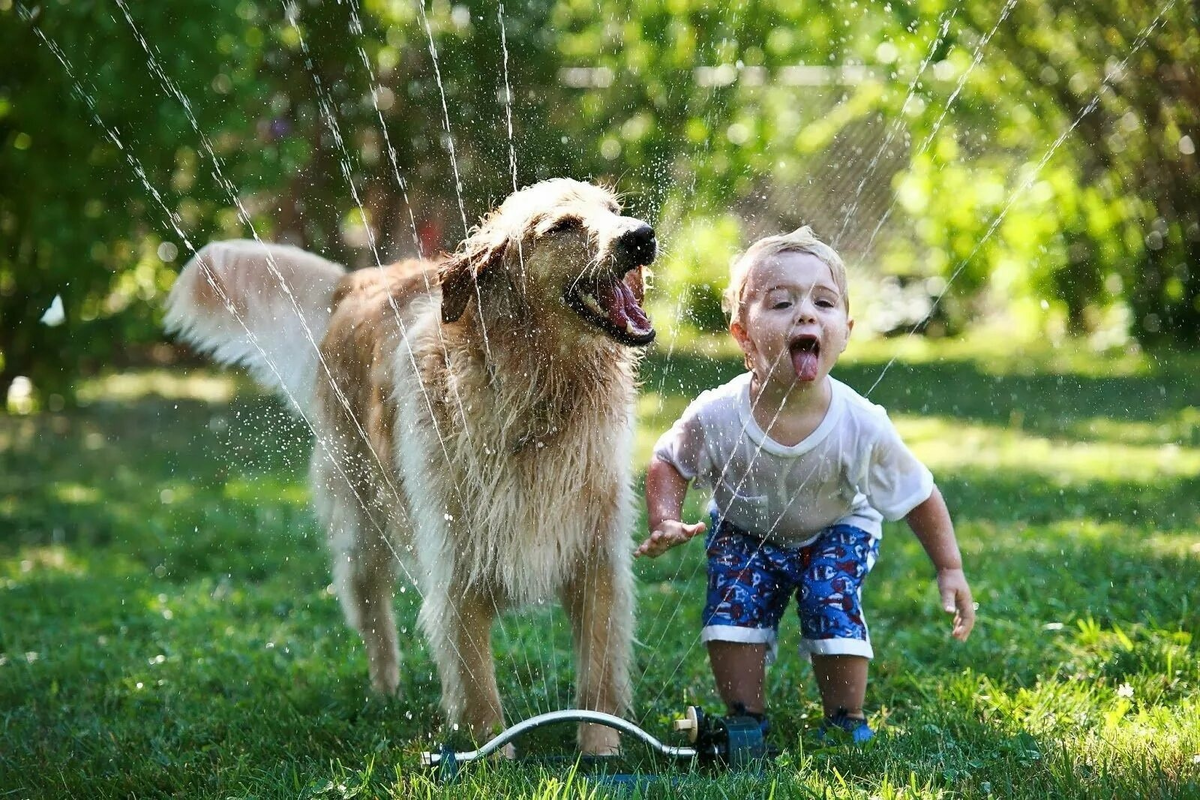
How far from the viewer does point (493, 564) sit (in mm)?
3197

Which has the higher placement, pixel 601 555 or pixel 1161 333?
pixel 1161 333

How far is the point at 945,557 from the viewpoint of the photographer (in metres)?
3.05

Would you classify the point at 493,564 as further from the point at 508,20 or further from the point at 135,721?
the point at 508,20

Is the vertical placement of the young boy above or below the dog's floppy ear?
below

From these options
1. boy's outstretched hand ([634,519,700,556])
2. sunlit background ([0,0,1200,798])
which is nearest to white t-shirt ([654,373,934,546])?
sunlit background ([0,0,1200,798])

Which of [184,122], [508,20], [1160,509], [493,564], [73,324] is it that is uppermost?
[508,20]

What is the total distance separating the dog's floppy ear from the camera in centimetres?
309

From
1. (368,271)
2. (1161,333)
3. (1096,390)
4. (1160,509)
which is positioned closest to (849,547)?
(368,271)

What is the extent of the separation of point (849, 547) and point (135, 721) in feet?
6.41

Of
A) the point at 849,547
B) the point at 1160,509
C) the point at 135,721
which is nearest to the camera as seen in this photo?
the point at 849,547

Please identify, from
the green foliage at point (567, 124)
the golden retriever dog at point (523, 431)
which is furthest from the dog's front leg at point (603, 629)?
the green foliage at point (567, 124)

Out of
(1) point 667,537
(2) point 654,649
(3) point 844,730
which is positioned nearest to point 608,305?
(1) point 667,537

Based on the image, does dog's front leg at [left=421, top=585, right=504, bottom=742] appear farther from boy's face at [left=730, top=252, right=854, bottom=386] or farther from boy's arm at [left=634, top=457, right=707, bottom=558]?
boy's face at [left=730, top=252, right=854, bottom=386]

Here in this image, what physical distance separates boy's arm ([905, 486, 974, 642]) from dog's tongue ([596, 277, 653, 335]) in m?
0.82
